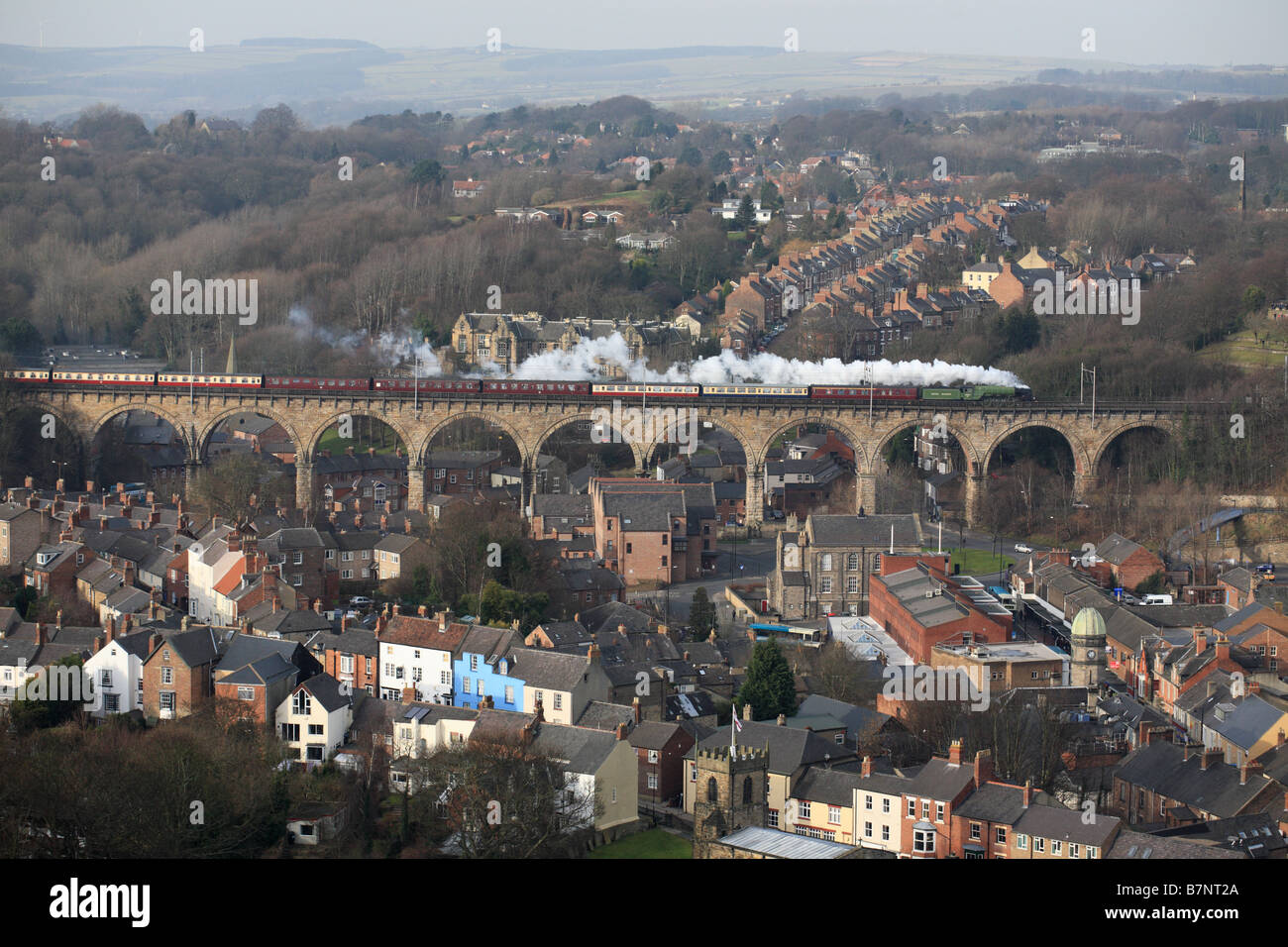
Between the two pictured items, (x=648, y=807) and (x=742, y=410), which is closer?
(x=648, y=807)

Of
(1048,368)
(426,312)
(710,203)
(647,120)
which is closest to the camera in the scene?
(1048,368)

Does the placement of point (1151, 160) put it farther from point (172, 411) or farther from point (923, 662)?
point (923, 662)

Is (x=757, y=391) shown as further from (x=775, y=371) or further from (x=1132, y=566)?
(x=1132, y=566)

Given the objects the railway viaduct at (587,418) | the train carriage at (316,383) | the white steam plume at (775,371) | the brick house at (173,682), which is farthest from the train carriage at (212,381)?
the brick house at (173,682)

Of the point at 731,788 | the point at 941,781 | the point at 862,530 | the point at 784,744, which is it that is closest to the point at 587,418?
the point at 862,530

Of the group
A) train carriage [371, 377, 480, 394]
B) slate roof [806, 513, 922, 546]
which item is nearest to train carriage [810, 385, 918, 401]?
train carriage [371, 377, 480, 394]

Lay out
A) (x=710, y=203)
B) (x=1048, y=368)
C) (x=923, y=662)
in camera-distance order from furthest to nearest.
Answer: (x=710, y=203) < (x=1048, y=368) < (x=923, y=662)
